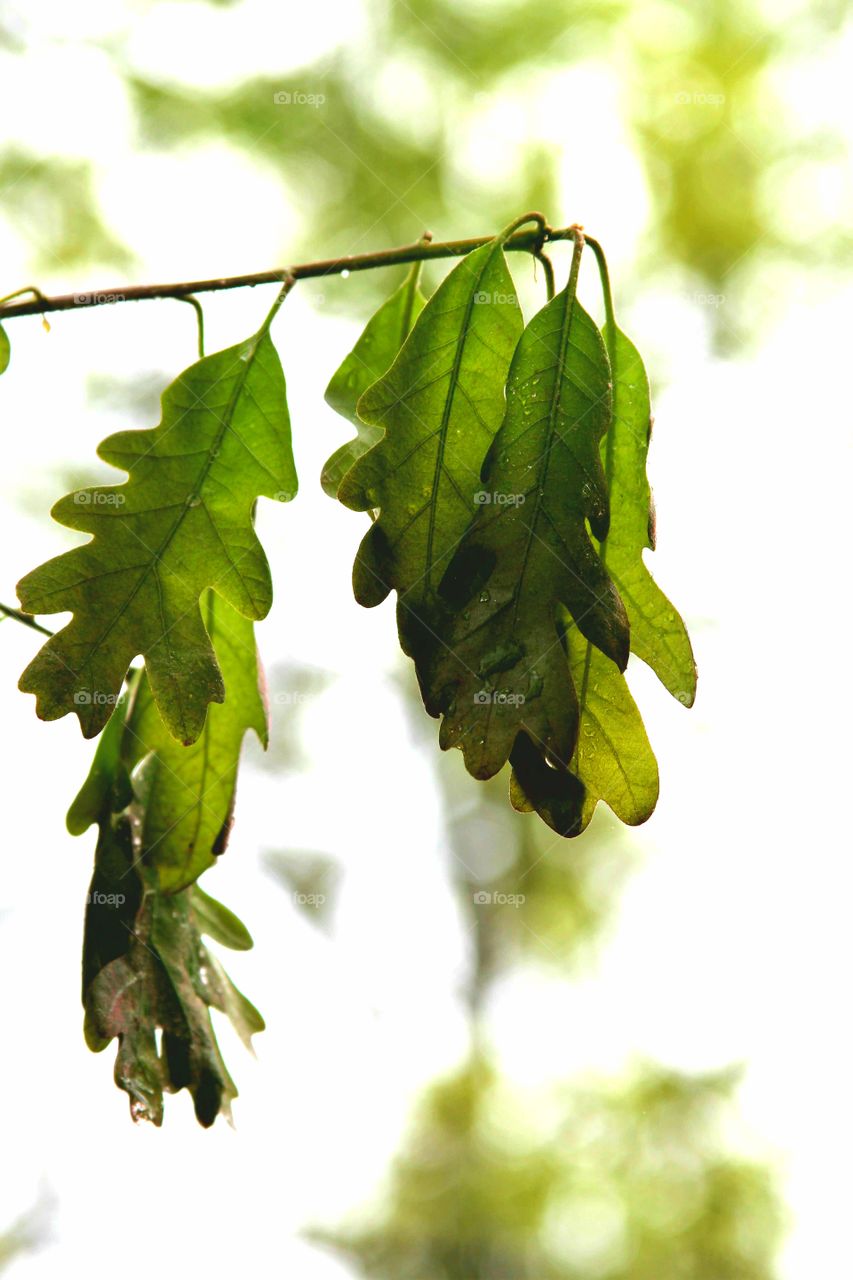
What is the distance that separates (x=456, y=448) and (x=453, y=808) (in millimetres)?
8941

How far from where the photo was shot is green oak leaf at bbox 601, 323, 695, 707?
48.9 inches

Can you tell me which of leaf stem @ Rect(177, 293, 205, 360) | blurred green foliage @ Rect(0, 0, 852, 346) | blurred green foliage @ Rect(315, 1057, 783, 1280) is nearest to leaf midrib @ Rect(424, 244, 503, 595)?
leaf stem @ Rect(177, 293, 205, 360)

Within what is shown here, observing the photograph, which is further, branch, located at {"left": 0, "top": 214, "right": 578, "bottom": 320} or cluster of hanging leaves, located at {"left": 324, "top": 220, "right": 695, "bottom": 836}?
branch, located at {"left": 0, "top": 214, "right": 578, "bottom": 320}

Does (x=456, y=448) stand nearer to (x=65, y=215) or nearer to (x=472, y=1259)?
(x=65, y=215)

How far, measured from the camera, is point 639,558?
1.26 m

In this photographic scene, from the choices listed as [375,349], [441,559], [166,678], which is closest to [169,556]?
[166,678]

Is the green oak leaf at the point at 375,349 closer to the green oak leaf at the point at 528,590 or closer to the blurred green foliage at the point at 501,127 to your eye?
the green oak leaf at the point at 528,590

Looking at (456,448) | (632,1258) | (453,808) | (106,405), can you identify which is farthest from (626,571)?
(632,1258)

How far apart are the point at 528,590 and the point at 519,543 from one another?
0.16ft

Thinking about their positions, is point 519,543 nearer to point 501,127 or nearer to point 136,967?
point 136,967

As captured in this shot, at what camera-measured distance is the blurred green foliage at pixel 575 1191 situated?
29.8 ft

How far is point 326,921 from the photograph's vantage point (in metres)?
9.04

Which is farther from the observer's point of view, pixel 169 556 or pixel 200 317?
pixel 200 317

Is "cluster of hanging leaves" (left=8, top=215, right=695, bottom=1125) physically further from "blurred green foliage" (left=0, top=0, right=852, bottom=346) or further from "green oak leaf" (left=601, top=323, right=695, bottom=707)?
"blurred green foliage" (left=0, top=0, right=852, bottom=346)
